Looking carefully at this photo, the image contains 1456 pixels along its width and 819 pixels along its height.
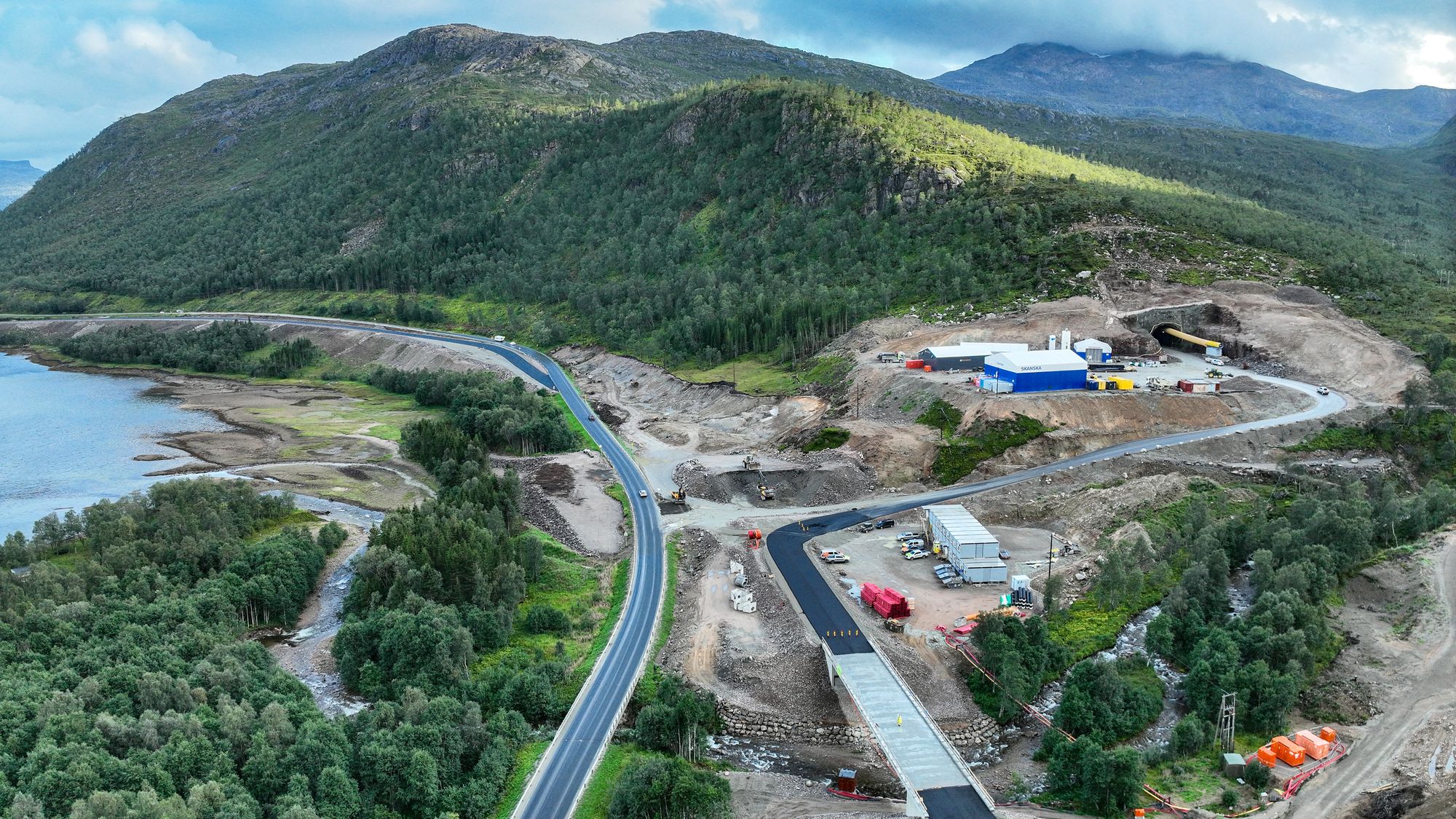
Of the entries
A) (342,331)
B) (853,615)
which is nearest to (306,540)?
(853,615)

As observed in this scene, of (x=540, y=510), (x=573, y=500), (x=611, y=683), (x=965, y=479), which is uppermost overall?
(x=965, y=479)

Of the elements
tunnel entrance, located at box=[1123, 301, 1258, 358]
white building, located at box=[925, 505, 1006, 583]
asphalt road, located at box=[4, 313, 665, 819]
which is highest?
tunnel entrance, located at box=[1123, 301, 1258, 358]

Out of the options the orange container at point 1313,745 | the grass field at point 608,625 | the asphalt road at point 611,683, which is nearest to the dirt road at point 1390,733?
the orange container at point 1313,745

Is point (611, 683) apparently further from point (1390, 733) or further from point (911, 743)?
point (1390, 733)

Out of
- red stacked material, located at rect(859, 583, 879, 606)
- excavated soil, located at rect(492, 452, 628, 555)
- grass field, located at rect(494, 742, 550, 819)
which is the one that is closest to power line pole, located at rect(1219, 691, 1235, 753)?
red stacked material, located at rect(859, 583, 879, 606)

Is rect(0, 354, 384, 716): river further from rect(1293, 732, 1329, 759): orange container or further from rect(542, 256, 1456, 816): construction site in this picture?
rect(1293, 732, 1329, 759): orange container

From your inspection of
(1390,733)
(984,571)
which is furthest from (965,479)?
(1390,733)
